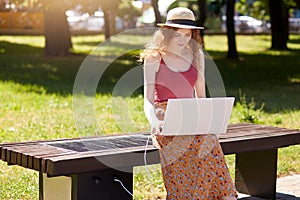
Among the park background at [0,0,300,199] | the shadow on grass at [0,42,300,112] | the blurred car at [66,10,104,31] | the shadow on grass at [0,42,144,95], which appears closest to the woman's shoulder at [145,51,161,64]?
the park background at [0,0,300,199]

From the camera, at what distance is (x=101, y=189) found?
589 centimetres

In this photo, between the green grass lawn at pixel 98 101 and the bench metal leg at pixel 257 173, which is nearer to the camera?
the bench metal leg at pixel 257 173

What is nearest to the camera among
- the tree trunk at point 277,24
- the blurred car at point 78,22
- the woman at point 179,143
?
the woman at point 179,143

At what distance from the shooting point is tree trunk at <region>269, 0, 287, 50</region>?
30.6 m

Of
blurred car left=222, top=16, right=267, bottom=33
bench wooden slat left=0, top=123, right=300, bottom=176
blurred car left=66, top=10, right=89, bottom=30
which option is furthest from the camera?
blurred car left=222, top=16, right=267, bottom=33

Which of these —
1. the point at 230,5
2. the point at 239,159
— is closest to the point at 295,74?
the point at 230,5

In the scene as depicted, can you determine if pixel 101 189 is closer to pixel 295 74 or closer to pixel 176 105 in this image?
pixel 176 105

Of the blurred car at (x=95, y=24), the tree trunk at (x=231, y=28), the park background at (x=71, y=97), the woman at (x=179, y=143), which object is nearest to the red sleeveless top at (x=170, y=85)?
the woman at (x=179, y=143)

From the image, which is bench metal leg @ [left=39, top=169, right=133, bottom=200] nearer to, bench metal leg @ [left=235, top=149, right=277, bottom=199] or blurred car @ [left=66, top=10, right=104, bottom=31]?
bench metal leg @ [left=235, top=149, right=277, bottom=199]

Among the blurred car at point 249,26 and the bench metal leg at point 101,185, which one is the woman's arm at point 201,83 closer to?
the bench metal leg at point 101,185

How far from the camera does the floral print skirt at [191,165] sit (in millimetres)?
5820

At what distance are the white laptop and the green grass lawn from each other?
147 centimetres

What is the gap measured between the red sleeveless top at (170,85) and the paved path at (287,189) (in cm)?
167

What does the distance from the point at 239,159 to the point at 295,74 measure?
14025mm
